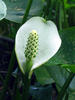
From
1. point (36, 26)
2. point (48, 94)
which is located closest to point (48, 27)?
point (36, 26)

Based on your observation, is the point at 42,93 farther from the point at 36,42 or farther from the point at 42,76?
the point at 36,42

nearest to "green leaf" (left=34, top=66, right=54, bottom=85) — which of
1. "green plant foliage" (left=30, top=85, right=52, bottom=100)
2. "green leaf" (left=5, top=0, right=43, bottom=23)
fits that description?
"green plant foliage" (left=30, top=85, right=52, bottom=100)

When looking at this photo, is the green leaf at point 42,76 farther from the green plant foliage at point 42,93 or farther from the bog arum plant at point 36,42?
the bog arum plant at point 36,42

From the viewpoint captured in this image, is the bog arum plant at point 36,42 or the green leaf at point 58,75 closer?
the bog arum plant at point 36,42

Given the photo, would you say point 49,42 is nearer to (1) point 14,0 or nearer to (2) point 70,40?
(2) point 70,40

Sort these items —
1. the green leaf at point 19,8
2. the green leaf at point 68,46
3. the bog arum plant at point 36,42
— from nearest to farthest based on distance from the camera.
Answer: the bog arum plant at point 36,42 → the green leaf at point 68,46 → the green leaf at point 19,8

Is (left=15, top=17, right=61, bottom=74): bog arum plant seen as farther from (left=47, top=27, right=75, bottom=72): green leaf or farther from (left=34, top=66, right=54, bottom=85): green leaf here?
(left=34, top=66, right=54, bottom=85): green leaf

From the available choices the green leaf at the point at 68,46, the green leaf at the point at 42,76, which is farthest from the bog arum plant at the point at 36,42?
the green leaf at the point at 42,76

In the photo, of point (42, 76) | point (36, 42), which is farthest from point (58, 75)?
point (36, 42)
